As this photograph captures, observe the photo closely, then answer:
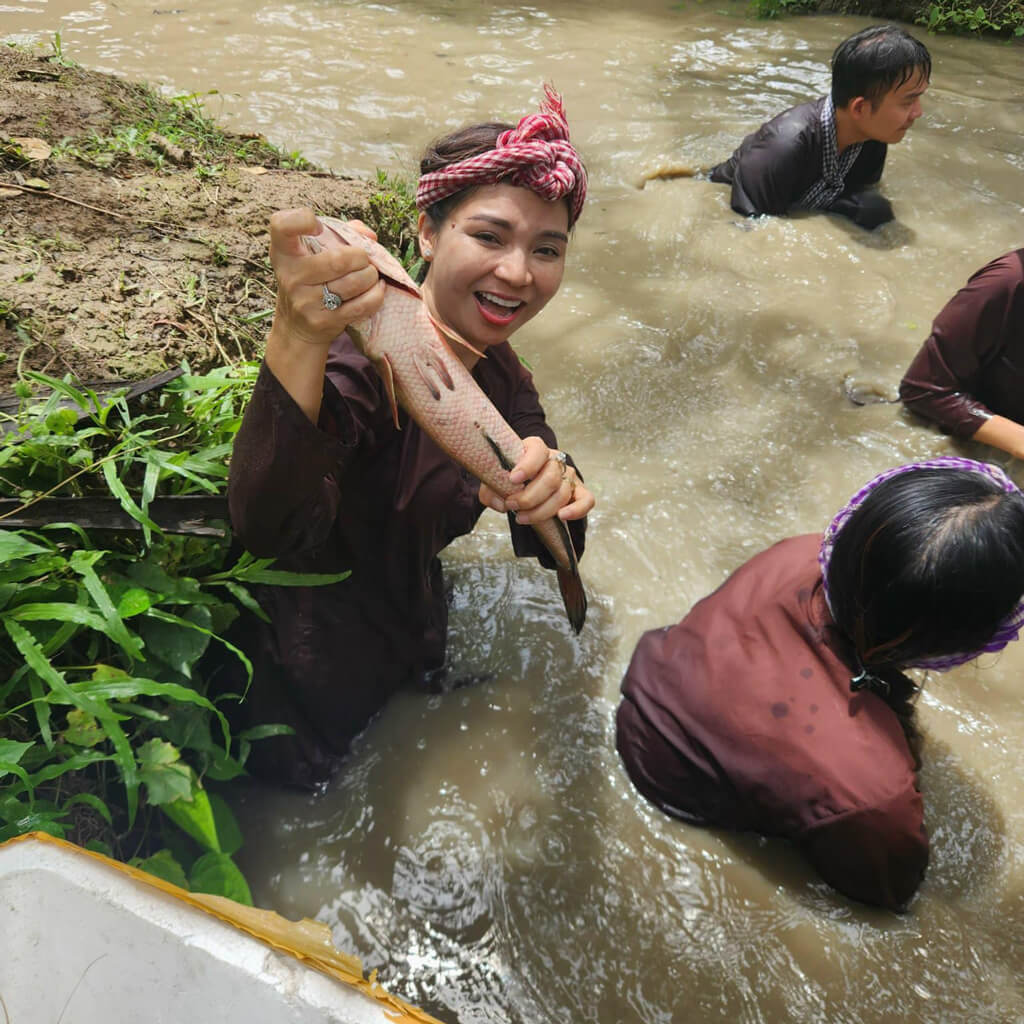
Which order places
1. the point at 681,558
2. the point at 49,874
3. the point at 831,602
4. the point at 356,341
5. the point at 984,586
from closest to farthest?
the point at 49,874 → the point at 356,341 → the point at 984,586 → the point at 831,602 → the point at 681,558

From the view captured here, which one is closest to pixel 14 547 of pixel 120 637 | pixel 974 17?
pixel 120 637

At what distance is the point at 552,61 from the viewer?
6.99 metres

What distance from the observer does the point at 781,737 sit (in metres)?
1.87

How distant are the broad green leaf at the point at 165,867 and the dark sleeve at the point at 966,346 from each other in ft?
11.4

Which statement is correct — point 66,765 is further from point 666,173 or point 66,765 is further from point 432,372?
point 666,173

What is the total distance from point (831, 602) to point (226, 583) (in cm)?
158

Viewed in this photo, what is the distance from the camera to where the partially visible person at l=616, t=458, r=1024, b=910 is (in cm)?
160

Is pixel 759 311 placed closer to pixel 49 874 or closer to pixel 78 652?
pixel 78 652

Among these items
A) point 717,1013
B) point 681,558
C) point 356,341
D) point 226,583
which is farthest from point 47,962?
point 681,558

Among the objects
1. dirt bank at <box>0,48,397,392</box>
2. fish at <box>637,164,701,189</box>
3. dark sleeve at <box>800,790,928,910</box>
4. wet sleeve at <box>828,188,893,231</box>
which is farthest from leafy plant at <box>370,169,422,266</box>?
dark sleeve at <box>800,790,928,910</box>

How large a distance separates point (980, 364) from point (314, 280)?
3227mm

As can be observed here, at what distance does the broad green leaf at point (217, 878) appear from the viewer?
1.87 metres

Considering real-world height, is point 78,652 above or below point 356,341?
below

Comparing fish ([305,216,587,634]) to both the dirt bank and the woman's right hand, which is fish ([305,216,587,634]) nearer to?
the woman's right hand
